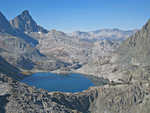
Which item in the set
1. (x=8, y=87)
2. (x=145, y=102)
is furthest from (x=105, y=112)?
(x=8, y=87)

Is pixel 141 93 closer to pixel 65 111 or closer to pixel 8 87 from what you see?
pixel 65 111

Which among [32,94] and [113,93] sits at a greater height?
[32,94]

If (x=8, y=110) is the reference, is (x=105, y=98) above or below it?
below

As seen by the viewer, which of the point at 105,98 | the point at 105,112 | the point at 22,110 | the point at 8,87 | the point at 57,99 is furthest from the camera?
the point at 105,98

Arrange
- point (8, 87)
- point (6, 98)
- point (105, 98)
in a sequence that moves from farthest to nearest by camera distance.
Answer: point (105, 98)
point (8, 87)
point (6, 98)

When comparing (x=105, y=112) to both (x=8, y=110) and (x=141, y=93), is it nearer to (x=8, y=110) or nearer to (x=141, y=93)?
(x=141, y=93)

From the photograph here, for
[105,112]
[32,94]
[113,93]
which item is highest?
[32,94]

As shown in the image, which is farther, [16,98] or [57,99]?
[57,99]

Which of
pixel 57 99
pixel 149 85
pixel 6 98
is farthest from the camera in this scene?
pixel 149 85

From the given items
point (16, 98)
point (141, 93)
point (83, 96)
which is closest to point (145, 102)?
point (141, 93)
